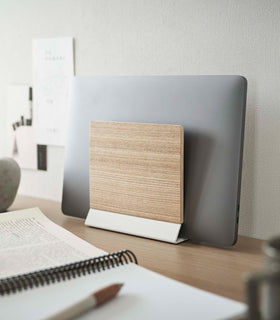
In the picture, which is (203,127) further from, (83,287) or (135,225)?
(83,287)

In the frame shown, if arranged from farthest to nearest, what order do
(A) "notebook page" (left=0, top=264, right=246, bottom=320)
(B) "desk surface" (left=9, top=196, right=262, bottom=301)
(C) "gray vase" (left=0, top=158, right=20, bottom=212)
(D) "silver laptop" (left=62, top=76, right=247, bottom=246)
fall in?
(C) "gray vase" (left=0, top=158, right=20, bottom=212) < (D) "silver laptop" (left=62, top=76, right=247, bottom=246) < (B) "desk surface" (left=9, top=196, right=262, bottom=301) < (A) "notebook page" (left=0, top=264, right=246, bottom=320)

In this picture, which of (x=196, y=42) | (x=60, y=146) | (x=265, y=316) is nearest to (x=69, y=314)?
(x=265, y=316)

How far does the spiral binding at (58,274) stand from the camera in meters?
0.62

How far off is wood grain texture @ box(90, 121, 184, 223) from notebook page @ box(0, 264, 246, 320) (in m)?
0.24

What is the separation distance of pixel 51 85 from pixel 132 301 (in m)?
0.77

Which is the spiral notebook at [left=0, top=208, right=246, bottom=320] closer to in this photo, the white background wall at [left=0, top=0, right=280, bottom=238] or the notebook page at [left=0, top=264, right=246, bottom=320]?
the notebook page at [left=0, top=264, right=246, bottom=320]

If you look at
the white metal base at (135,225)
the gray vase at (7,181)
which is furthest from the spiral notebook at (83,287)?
the gray vase at (7,181)

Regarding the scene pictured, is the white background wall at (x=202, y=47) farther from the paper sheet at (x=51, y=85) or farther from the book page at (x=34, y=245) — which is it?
the book page at (x=34, y=245)

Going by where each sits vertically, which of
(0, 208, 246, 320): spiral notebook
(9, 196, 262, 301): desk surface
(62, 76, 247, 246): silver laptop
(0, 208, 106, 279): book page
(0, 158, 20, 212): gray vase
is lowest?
(9, 196, 262, 301): desk surface

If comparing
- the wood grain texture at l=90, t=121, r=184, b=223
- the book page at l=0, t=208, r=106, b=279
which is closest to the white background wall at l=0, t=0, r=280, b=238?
the wood grain texture at l=90, t=121, r=184, b=223

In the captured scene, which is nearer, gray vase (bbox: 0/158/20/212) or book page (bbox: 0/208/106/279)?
book page (bbox: 0/208/106/279)

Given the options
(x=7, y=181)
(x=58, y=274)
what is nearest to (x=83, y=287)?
(x=58, y=274)

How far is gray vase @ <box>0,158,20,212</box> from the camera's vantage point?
1.06m

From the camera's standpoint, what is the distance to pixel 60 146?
48.2 inches
